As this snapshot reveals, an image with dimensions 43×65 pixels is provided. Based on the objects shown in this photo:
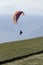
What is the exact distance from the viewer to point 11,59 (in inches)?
153

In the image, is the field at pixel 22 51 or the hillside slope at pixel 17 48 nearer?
the field at pixel 22 51

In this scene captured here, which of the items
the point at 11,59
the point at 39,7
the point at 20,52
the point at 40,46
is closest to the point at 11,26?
the point at 39,7

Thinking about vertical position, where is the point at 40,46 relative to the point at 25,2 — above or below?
below

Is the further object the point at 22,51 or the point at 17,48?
the point at 17,48

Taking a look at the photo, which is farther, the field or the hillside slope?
the hillside slope

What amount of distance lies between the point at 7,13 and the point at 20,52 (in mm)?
1461

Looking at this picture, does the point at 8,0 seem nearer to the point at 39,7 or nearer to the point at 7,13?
the point at 7,13

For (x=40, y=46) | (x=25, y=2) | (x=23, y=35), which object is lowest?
(x=40, y=46)

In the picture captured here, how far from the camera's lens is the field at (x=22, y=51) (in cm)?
373

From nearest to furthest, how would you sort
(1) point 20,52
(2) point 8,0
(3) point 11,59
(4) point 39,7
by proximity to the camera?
1. (2) point 8,0
2. (4) point 39,7
3. (3) point 11,59
4. (1) point 20,52

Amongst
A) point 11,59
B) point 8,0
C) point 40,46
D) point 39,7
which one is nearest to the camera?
point 8,0

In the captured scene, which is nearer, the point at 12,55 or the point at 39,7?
the point at 39,7

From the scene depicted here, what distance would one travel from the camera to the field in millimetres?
3735

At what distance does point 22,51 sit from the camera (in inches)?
174
